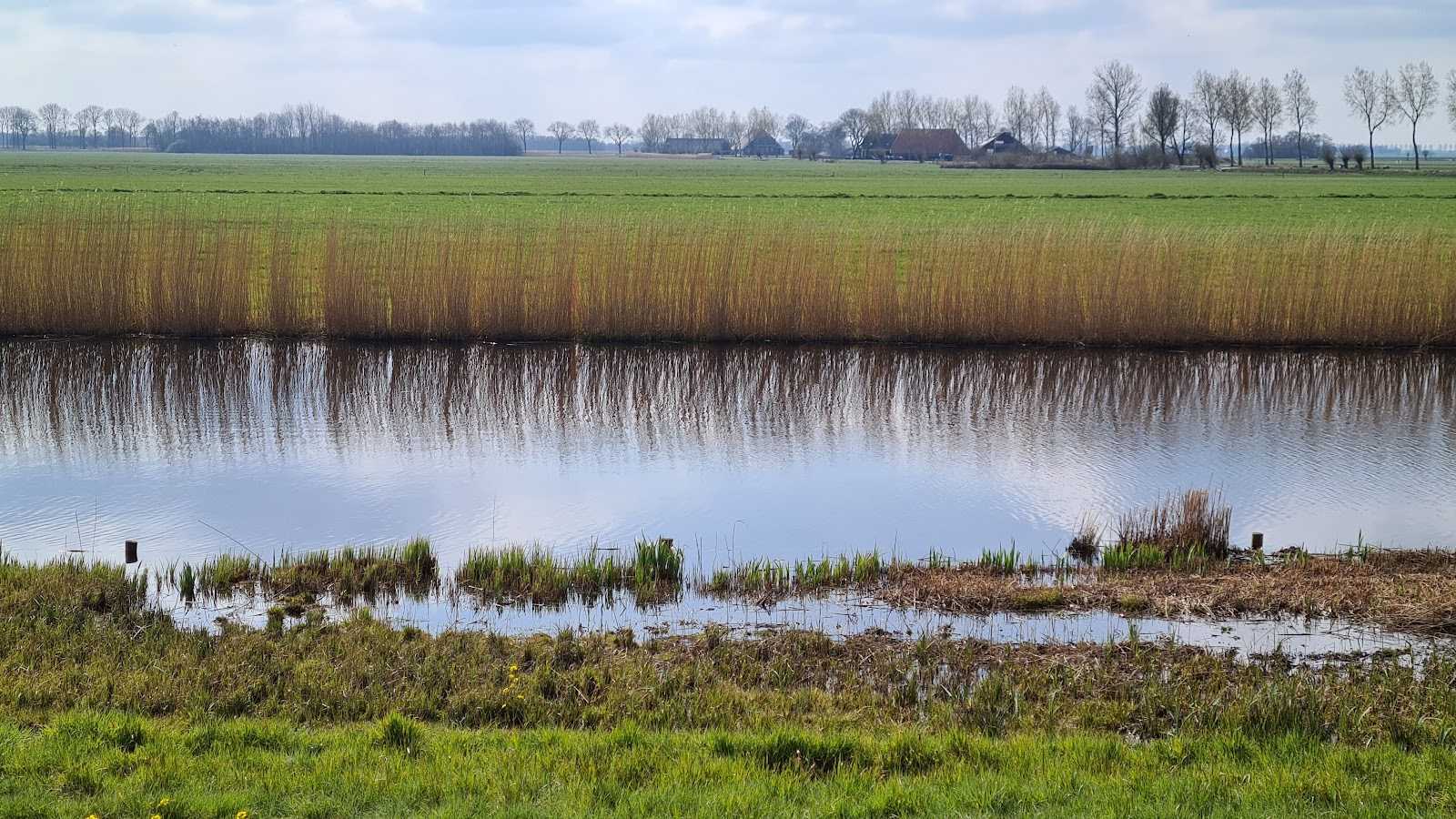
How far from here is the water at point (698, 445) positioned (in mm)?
9883

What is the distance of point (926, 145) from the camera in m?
171

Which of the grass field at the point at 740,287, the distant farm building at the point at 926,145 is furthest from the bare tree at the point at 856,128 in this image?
the grass field at the point at 740,287

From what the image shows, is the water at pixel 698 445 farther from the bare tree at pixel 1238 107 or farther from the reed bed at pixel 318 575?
the bare tree at pixel 1238 107

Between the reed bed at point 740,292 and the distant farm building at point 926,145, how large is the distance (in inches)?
6024

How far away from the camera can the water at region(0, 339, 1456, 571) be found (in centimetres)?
988

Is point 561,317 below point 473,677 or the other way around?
the other way around

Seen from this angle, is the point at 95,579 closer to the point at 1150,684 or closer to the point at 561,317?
the point at 1150,684

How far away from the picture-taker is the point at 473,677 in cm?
629

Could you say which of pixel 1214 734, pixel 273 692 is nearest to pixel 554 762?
pixel 273 692

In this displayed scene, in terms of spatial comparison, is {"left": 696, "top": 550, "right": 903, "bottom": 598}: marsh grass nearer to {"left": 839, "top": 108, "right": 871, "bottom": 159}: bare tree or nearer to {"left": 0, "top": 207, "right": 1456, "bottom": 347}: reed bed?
{"left": 0, "top": 207, "right": 1456, "bottom": 347}: reed bed

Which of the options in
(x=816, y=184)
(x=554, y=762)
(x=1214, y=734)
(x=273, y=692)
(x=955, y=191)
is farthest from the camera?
(x=816, y=184)

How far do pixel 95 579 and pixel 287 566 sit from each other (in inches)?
45.2

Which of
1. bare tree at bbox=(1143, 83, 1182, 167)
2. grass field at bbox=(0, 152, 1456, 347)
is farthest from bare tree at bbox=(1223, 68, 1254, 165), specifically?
grass field at bbox=(0, 152, 1456, 347)

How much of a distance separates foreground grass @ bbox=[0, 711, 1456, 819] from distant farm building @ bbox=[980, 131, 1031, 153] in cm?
15612
